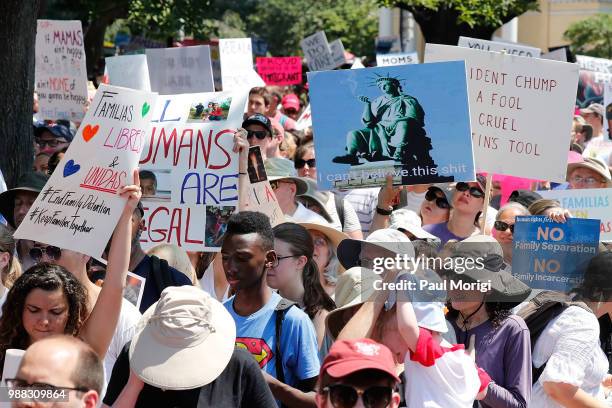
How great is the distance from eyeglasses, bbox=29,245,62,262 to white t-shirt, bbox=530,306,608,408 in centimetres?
204

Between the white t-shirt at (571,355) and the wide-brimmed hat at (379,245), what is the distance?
678 mm

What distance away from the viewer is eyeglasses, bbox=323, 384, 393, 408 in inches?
138

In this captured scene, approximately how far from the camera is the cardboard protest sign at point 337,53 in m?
15.4

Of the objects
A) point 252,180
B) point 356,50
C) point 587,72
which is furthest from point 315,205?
point 356,50

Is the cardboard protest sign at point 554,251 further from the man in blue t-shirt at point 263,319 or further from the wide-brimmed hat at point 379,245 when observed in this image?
the man in blue t-shirt at point 263,319

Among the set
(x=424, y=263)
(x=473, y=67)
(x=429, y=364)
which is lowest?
(x=429, y=364)

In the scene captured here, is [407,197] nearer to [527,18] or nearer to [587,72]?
[587,72]

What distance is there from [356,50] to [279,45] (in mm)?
10277

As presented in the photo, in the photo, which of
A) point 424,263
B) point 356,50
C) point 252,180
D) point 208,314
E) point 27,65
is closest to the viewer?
point 208,314

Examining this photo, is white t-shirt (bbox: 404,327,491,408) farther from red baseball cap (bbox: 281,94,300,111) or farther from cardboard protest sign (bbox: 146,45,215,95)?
red baseball cap (bbox: 281,94,300,111)

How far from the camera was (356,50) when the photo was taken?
47.1m

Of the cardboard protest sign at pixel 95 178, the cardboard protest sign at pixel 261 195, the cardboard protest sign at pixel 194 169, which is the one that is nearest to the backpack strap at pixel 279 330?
the cardboard protest sign at pixel 95 178

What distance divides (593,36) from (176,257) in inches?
1583

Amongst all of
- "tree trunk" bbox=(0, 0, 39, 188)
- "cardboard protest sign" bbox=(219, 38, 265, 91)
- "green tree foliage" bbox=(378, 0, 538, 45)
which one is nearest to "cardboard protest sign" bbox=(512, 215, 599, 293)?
"tree trunk" bbox=(0, 0, 39, 188)
